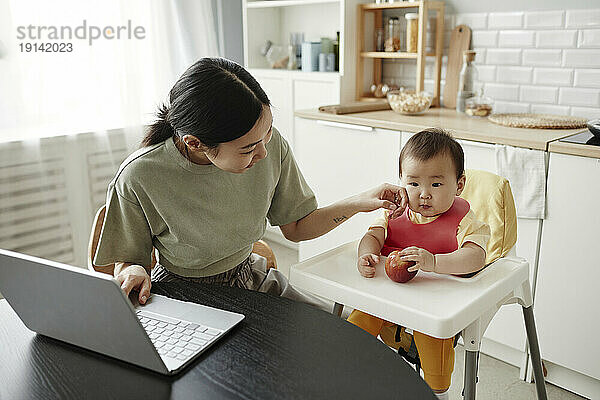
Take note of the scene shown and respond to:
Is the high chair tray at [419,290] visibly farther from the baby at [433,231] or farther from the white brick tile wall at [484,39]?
the white brick tile wall at [484,39]

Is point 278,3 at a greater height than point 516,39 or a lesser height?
greater

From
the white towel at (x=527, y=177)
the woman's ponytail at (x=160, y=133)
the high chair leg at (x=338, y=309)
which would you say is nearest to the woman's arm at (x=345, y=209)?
the high chair leg at (x=338, y=309)

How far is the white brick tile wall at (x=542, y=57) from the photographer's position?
Result: 2.65 meters

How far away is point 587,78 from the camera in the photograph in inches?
102

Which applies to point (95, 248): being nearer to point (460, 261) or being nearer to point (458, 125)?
point (460, 261)

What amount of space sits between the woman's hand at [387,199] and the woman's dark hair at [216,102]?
41 cm

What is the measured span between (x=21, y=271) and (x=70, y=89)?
230 centimetres

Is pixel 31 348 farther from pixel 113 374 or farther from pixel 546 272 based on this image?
pixel 546 272

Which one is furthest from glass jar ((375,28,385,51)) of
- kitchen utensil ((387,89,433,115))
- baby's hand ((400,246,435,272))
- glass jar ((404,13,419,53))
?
baby's hand ((400,246,435,272))

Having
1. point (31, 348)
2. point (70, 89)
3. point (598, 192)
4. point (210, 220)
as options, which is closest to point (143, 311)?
point (31, 348)

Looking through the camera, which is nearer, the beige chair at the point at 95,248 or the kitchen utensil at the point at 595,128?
the beige chair at the point at 95,248

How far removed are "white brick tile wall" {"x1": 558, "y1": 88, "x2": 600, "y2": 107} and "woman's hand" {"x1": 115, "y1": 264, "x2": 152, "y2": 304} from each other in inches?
86.2

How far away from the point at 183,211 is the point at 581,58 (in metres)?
2.04

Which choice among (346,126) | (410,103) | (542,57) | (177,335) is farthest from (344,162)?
(177,335)
